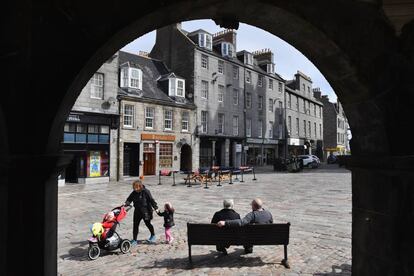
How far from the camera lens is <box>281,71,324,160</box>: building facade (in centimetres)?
4903

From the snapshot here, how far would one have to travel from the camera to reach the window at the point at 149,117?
27.9 metres

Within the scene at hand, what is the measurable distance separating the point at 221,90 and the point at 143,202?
97.6 ft

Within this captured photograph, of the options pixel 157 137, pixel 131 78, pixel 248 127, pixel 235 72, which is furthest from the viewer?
pixel 248 127

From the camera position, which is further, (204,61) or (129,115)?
(204,61)

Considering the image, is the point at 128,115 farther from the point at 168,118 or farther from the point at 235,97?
the point at 235,97

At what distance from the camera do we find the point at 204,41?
35156mm

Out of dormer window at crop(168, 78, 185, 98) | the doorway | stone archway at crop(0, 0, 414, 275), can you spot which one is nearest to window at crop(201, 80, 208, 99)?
dormer window at crop(168, 78, 185, 98)

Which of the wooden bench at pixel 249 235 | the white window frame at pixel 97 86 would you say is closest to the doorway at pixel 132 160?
the white window frame at pixel 97 86

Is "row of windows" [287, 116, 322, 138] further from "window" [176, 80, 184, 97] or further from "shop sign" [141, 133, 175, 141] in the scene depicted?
"shop sign" [141, 133, 175, 141]

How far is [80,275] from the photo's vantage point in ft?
18.8

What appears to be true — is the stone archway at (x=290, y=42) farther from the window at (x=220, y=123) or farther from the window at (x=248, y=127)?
the window at (x=248, y=127)

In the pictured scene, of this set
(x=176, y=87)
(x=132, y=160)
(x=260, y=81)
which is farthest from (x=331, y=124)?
(x=132, y=160)
